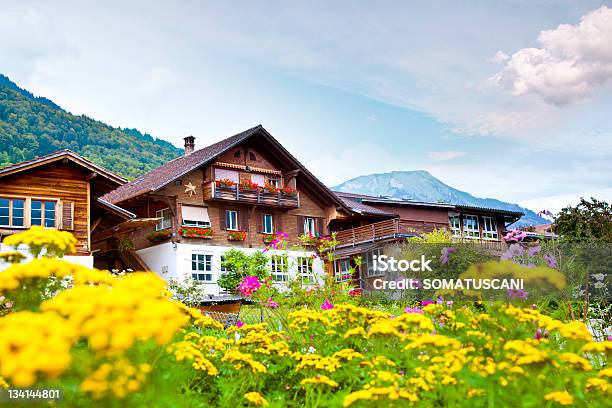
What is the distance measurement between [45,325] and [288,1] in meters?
21.7

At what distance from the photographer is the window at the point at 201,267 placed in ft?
94.7

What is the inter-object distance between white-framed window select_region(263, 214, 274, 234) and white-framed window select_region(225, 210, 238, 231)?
1.72 metres

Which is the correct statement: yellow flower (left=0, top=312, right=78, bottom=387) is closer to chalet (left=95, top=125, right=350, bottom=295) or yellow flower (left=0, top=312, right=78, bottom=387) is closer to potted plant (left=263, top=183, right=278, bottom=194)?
chalet (left=95, top=125, right=350, bottom=295)

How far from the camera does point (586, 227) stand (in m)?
23.3

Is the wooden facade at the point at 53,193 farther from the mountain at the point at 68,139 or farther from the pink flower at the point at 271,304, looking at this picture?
the mountain at the point at 68,139

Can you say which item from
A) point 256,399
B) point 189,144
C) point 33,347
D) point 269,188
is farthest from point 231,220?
point 33,347

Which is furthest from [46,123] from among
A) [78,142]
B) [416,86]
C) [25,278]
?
[25,278]

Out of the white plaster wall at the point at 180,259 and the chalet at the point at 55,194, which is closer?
the chalet at the point at 55,194

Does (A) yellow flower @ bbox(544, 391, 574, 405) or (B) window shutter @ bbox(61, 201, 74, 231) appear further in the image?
(B) window shutter @ bbox(61, 201, 74, 231)

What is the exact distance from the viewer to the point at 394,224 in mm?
32812

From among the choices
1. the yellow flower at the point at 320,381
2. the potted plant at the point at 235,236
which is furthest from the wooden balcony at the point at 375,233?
the yellow flower at the point at 320,381

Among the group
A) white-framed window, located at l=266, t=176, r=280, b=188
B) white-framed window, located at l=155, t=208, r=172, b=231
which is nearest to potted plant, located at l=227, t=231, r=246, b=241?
white-framed window, located at l=155, t=208, r=172, b=231

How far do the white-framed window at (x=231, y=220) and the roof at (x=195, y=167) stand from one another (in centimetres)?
285

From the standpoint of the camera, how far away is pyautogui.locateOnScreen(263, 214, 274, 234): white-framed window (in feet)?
106
